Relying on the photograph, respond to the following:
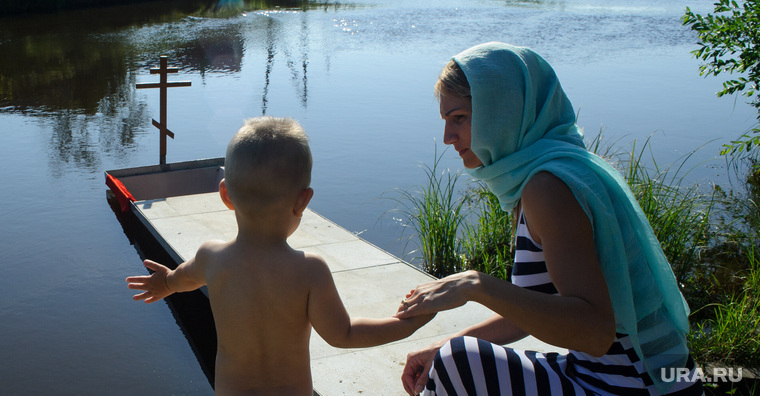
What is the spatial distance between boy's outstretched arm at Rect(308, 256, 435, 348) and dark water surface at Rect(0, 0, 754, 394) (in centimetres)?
300

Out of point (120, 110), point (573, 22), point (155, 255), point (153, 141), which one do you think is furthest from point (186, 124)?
point (573, 22)

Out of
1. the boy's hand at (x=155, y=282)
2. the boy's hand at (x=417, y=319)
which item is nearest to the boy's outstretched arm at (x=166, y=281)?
the boy's hand at (x=155, y=282)

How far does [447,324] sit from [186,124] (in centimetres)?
809

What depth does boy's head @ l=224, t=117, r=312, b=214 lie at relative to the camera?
191cm

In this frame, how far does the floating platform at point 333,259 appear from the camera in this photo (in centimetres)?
378

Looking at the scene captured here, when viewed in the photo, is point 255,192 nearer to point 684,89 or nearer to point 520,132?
point 520,132

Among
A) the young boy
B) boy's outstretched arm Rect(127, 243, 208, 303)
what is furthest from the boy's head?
boy's outstretched arm Rect(127, 243, 208, 303)

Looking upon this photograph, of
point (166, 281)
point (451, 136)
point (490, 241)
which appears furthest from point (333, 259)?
point (451, 136)

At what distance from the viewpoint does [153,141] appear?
35.6 ft

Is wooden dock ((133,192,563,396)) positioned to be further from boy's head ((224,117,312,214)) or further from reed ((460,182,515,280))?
boy's head ((224,117,312,214))

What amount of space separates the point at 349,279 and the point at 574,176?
3511mm

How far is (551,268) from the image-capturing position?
180cm

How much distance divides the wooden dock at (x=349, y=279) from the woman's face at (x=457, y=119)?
1.84 metres

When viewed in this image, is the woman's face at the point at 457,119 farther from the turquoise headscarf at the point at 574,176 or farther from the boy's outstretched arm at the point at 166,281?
the boy's outstretched arm at the point at 166,281
